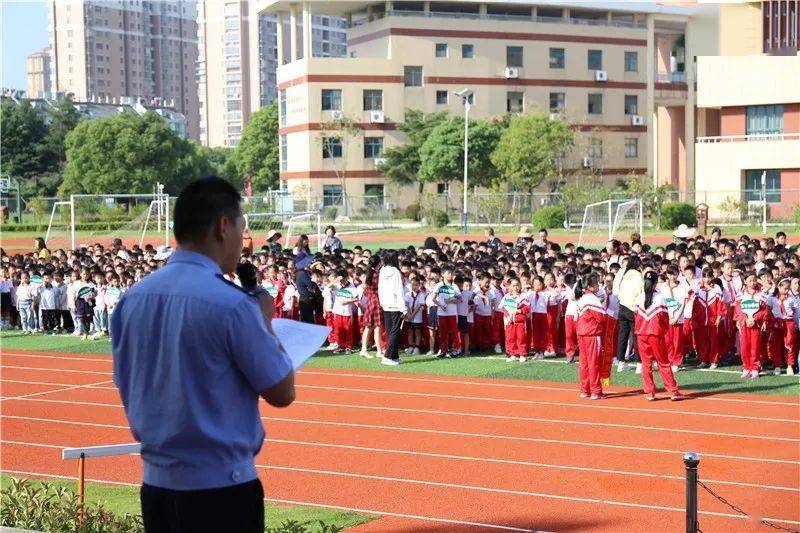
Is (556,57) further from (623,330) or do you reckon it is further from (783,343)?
(783,343)

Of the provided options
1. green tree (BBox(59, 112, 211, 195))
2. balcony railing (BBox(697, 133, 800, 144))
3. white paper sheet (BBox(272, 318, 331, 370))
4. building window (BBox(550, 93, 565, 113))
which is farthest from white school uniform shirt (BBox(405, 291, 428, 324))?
building window (BBox(550, 93, 565, 113))

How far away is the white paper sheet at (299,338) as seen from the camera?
4.12 m

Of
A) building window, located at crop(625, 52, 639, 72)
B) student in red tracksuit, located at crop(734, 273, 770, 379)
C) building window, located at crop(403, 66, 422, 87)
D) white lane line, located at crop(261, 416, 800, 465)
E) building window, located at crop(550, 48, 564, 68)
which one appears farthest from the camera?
building window, located at crop(625, 52, 639, 72)

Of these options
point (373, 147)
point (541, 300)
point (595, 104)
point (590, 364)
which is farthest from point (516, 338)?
point (595, 104)

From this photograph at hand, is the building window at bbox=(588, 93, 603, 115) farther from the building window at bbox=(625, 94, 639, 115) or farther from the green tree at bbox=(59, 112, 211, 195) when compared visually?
the green tree at bbox=(59, 112, 211, 195)

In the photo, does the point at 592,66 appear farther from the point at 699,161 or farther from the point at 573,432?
the point at 573,432

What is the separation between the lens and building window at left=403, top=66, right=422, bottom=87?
67.2 metres

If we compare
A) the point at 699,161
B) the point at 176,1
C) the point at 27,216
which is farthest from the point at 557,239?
the point at 176,1

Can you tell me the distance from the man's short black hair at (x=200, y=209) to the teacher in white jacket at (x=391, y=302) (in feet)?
43.0

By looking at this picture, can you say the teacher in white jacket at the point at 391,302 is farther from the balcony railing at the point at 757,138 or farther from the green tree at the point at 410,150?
the green tree at the point at 410,150

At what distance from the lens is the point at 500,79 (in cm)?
6894

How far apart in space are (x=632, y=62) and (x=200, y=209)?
235 feet

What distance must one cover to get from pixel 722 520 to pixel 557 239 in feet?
103

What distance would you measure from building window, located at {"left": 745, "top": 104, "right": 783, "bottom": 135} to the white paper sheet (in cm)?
5238
